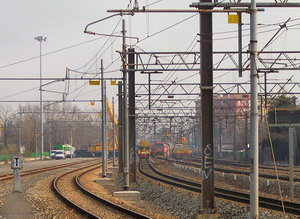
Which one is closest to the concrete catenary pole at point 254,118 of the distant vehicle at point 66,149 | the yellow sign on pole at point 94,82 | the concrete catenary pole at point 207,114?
the concrete catenary pole at point 207,114

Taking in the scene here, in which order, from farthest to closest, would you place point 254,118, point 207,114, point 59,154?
point 59,154 < point 207,114 < point 254,118

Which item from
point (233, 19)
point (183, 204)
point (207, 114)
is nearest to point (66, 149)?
point (183, 204)

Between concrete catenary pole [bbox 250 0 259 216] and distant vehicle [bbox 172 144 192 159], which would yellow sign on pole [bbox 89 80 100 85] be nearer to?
concrete catenary pole [bbox 250 0 259 216]

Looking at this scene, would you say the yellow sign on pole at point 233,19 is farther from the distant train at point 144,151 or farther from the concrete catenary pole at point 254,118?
the distant train at point 144,151

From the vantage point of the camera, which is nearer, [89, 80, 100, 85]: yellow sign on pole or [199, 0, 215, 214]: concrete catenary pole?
[199, 0, 215, 214]: concrete catenary pole

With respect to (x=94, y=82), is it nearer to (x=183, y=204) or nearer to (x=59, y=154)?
(x=183, y=204)

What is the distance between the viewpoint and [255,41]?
1342cm

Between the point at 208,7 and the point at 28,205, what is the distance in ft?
36.7

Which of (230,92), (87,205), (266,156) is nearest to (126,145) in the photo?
(87,205)

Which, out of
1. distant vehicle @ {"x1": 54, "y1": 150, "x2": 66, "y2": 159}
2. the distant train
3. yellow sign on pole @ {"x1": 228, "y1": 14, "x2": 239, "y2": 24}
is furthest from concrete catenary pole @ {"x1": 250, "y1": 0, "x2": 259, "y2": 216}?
distant vehicle @ {"x1": 54, "y1": 150, "x2": 66, "y2": 159}

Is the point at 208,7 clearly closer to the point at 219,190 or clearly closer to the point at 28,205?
the point at 28,205

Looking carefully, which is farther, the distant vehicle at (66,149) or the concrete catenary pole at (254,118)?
the distant vehicle at (66,149)

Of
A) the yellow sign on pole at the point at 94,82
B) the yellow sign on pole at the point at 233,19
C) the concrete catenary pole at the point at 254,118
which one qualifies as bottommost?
the concrete catenary pole at the point at 254,118

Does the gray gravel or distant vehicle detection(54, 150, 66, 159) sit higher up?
the gray gravel
